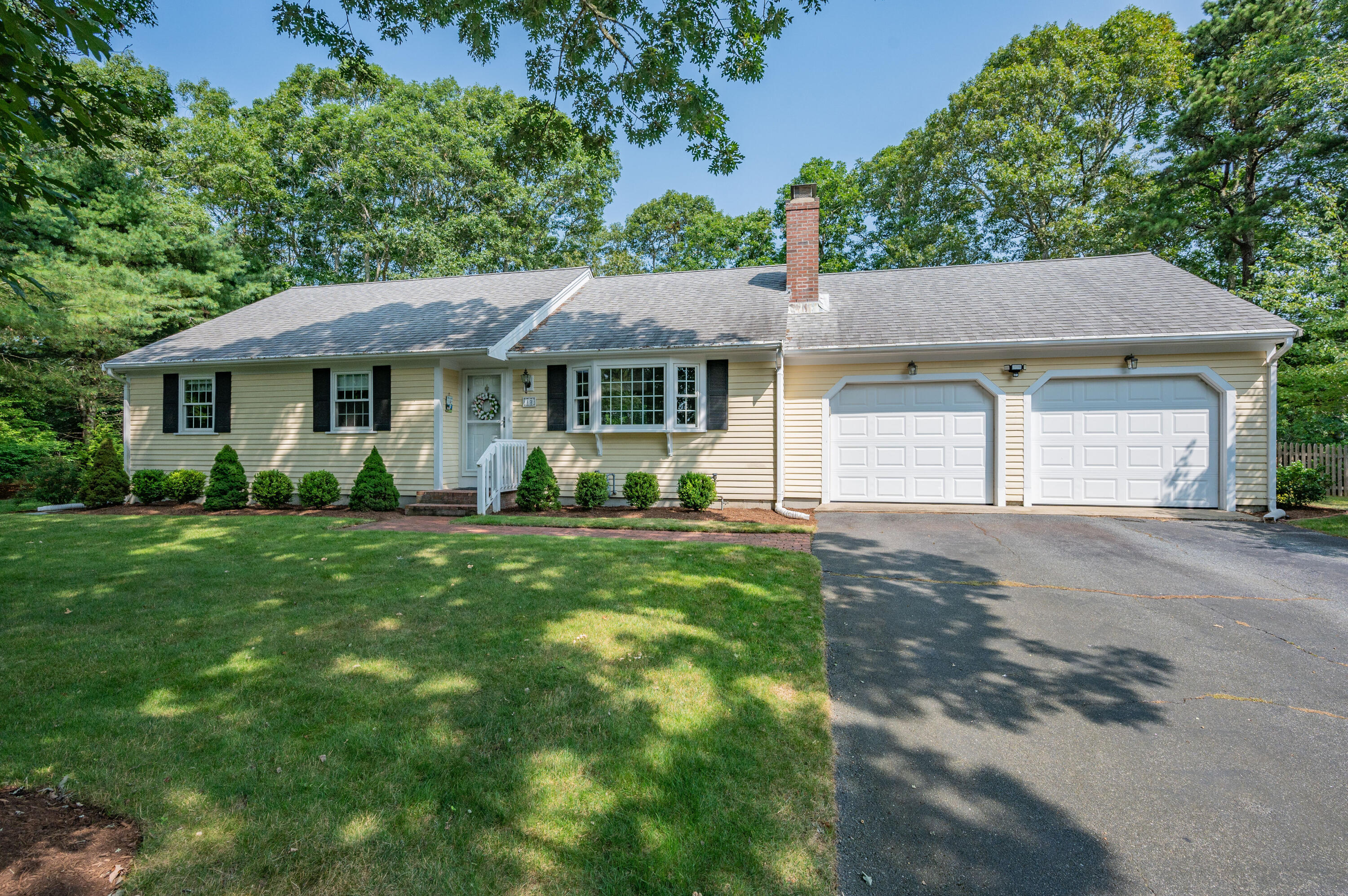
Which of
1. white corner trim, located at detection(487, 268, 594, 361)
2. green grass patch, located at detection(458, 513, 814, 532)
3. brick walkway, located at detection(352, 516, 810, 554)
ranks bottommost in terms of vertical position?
brick walkway, located at detection(352, 516, 810, 554)

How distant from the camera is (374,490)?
9.96 metres

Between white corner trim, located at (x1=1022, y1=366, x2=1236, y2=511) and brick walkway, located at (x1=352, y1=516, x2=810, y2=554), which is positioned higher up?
white corner trim, located at (x1=1022, y1=366, x2=1236, y2=511)

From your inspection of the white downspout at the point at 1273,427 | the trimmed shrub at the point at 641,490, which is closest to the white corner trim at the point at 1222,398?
the white downspout at the point at 1273,427

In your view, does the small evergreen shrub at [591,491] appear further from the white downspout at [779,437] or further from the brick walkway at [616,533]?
the white downspout at [779,437]

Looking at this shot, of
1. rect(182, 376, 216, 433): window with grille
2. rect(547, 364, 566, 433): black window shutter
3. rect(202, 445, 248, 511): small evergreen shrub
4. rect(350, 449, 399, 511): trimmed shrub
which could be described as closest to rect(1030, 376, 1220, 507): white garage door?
rect(547, 364, 566, 433): black window shutter

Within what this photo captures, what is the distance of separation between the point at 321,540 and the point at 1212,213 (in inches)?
987

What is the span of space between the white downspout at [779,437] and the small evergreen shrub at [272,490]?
360 inches

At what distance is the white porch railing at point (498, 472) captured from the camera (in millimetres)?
9586

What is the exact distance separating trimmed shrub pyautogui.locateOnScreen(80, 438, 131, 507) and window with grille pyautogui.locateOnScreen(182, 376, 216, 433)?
133cm

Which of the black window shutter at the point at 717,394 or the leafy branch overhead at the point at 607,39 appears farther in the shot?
the black window shutter at the point at 717,394

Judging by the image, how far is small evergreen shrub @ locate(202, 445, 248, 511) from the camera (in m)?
10.3

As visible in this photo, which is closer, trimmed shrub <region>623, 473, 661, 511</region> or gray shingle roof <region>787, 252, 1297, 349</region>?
gray shingle roof <region>787, 252, 1297, 349</region>

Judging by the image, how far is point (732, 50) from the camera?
6555 mm

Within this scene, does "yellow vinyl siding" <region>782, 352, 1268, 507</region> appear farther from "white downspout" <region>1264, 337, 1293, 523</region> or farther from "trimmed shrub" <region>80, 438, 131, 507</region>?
"trimmed shrub" <region>80, 438, 131, 507</region>
